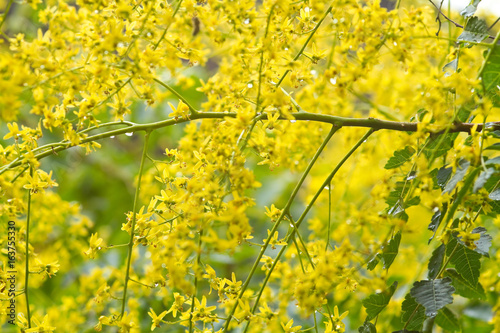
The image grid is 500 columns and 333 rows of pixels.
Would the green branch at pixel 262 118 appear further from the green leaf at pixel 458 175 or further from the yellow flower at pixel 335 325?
the yellow flower at pixel 335 325

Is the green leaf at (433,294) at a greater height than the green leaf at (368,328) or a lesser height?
greater

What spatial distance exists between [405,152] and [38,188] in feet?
2.75

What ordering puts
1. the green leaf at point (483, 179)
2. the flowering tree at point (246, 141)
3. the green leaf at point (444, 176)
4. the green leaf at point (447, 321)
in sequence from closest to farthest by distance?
the green leaf at point (483, 179) → the flowering tree at point (246, 141) → the green leaf at point (444, 176) → the green leaf at point (447, 321)

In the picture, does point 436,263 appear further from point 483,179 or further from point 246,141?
point 246,141

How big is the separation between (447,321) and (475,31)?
2.13 ft

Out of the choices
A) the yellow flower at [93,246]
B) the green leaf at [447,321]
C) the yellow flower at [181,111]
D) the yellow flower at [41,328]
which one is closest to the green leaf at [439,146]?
the green leaf at [447,321]

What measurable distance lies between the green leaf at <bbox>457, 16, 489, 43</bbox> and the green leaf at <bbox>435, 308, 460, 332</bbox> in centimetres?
60

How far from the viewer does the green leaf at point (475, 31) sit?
3.15 feet

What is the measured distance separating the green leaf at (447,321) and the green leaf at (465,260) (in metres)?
0.13

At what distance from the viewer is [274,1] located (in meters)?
0.93

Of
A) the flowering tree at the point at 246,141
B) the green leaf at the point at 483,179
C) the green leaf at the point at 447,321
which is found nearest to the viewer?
the green leaf at the point at 483,179

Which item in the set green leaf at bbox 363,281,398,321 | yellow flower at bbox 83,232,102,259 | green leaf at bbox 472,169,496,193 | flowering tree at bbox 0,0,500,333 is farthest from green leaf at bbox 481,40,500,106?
yellow flower at bbox 83,232,102,259

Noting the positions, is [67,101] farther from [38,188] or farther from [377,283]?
[377,283]

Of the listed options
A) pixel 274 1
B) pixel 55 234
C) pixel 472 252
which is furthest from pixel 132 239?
pixel 55 234
